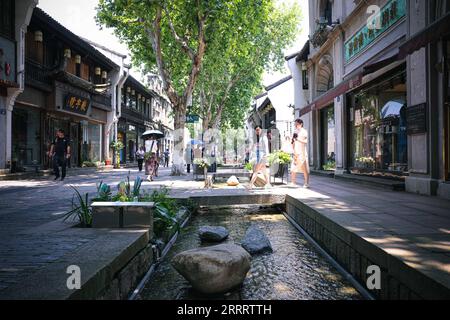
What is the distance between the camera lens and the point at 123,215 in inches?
167

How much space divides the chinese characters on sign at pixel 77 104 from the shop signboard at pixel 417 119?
53.9 ft

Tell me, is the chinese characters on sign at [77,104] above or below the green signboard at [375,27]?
below

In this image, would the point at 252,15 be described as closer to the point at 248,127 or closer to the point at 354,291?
the point at 354,291

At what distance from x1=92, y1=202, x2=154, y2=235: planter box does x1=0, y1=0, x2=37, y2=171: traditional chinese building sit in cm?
1169

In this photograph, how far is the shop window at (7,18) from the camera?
44.0 ft

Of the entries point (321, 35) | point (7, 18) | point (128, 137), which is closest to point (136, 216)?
point (321, 35)

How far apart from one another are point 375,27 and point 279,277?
9367 mm

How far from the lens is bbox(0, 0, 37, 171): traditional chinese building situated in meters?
13.5

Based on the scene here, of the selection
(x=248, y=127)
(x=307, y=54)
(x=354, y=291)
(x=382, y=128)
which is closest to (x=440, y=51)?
(x=382, y=128)

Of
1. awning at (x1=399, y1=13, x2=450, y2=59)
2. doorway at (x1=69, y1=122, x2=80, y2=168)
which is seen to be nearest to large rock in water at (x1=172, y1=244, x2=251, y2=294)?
awning at (x1=399, y1=13, x2=450, y2=59)

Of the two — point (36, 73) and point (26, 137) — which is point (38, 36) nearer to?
point (36, 73)

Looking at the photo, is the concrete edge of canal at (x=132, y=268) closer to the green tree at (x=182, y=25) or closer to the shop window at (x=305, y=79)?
the green tree at (x=182, y=25)

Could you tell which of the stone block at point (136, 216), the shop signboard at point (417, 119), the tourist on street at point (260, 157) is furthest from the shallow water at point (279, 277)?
the shop signboard at point (417, 119)

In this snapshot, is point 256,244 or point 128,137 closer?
point 256,244
